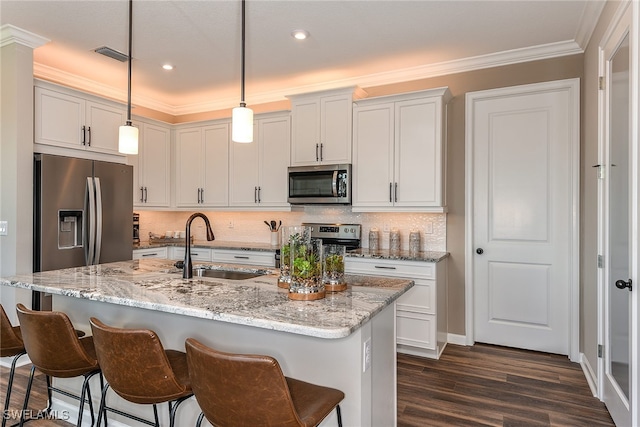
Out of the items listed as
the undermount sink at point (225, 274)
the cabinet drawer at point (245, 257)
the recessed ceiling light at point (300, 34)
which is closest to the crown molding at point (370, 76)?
the recessed ceiling light at point (300, 34)

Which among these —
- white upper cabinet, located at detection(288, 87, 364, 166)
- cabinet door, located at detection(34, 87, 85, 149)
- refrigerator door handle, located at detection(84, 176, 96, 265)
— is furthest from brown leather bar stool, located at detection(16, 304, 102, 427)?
white upper cabinet, located at detection(288, 87, 364, 166)

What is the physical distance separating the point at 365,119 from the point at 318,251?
2.43 metres

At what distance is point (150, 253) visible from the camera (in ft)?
14.6

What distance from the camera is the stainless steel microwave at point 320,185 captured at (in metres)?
3.92

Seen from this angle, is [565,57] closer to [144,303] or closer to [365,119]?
[365,119]

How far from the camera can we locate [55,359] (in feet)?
5.84

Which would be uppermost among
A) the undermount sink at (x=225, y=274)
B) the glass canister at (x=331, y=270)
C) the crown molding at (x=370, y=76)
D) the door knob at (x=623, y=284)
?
the crown molding at (x=370, y=76)

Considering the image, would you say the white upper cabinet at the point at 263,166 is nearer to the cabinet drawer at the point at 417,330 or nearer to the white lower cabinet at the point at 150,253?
the white lower cabinet at the point at 150,253

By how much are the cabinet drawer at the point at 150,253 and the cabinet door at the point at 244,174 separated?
974 millimetres

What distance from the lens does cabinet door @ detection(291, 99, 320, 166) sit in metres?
4.09

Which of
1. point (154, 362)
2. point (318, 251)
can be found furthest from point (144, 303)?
point (318, 251)

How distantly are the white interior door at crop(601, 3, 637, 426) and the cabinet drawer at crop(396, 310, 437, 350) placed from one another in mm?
1219

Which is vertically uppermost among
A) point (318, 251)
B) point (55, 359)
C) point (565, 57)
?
point (565, 57)

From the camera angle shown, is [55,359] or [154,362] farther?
[55,359]
